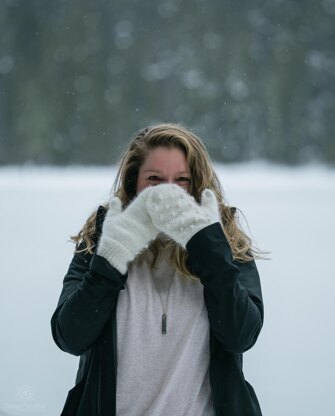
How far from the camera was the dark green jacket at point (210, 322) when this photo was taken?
28.0 inches

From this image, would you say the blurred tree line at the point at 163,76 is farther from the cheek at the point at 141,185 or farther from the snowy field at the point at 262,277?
the cheek at the point at 141,185

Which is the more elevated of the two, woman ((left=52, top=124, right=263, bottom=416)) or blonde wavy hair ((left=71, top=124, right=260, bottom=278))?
blonde wavy hair ((left=71, top=124, right=260, bottom=278))

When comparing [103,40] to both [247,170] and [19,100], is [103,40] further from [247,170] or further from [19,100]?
[247,170]

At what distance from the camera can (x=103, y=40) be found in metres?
2.83

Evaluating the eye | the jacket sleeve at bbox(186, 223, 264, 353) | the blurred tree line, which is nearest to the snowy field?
the blurred tree line

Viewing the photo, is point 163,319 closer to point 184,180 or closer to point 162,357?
point 162,357

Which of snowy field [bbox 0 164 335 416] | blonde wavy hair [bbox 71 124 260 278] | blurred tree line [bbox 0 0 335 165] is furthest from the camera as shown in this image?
blurred tree line [bbox 0 0 335 165]

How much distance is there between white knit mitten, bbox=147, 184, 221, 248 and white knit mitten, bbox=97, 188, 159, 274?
17 mm

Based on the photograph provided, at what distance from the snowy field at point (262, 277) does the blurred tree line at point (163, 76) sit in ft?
0.60

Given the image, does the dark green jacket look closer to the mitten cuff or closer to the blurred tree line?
the mitten cuff

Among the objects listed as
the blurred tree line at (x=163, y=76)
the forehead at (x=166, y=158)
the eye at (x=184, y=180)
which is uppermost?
the blurred tree line at (x=163, y=76)

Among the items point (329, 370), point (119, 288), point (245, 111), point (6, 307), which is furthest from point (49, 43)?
point (119, 288)

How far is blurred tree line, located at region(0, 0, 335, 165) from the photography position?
2758 mm

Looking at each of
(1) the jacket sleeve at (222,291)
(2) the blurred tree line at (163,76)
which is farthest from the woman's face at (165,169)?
(2) the blurred tree line at (163,76)
